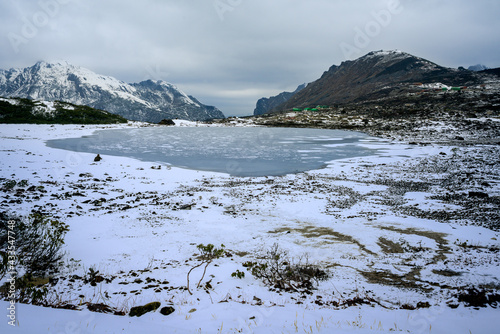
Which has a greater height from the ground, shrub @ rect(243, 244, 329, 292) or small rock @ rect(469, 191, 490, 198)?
small rock @ rect(469, 191, 490, 198)

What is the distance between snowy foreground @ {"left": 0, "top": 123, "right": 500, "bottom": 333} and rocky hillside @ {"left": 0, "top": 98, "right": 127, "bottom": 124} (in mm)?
58921

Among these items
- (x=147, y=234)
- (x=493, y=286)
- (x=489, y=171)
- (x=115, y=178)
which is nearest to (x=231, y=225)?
(x=147, y=234)

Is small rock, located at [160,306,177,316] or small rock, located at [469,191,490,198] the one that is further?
small rock, located at [469,191,490,198]

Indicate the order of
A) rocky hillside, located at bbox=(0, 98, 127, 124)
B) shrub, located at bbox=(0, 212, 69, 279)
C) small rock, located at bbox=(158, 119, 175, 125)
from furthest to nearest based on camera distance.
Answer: small rock, located at bbox=(158, 119, 175, 125) → rocky hillside, located at bbox=(0, 98, 127, 124) → shrub, located at bbox=(0, 212, 69, 279)

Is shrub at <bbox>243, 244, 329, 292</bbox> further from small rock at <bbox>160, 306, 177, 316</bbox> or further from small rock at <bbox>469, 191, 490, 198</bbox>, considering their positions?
small rock at <bbox>469, 191, 490, 198</bbox>

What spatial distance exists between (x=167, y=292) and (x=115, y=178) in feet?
44.8

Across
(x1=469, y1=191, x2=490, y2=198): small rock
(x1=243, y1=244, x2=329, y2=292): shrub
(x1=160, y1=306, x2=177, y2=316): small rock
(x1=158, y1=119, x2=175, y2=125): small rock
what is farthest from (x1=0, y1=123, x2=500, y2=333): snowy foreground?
(x1=158, y1=119, x2=175, y2=125): small rock

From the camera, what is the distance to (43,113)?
6688cm

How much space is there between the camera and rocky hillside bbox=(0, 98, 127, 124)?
59594 mm

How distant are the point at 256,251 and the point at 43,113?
83.2 meters

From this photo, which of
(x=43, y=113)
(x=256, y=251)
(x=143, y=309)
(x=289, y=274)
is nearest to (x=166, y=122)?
(x=43, y=113)

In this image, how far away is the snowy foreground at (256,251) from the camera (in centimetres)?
443

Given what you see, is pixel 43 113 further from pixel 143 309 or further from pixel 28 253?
pixel 143 309

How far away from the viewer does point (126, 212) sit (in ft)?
36.3
